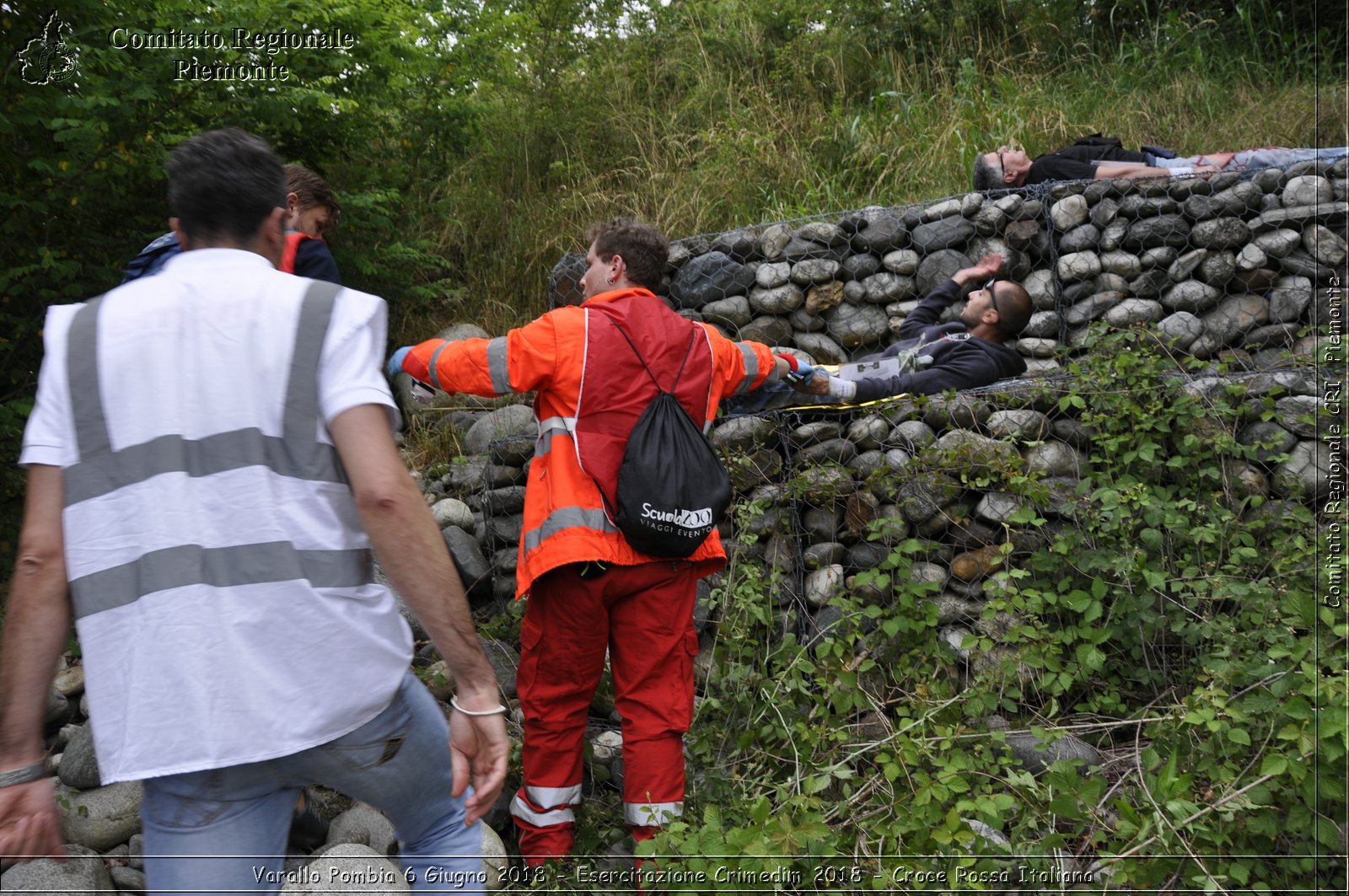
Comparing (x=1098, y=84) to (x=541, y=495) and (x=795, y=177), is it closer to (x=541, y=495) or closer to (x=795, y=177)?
(x=795, y=177)

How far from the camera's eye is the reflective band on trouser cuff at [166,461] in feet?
5.96

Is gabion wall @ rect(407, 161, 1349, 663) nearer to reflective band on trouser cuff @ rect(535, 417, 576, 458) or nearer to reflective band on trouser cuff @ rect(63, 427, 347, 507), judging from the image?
reflective band on trouser cuff @ rect(535, 417, 576, 458)

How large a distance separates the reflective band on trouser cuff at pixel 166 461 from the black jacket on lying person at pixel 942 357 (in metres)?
3.25

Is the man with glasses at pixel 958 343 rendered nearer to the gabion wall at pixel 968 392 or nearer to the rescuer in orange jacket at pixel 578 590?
the gabion wall at pixel 968 392

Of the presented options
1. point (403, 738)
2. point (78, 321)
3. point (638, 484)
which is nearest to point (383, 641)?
point (403, 738)

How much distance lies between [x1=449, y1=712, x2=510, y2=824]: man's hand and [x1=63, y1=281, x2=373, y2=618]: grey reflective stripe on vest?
0.40 metres

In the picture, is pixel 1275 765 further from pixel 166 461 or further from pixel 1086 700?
pixel 166 461

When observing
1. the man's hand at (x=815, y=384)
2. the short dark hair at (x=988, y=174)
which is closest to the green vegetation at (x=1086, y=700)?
the man's hand at (x=815, y=384)

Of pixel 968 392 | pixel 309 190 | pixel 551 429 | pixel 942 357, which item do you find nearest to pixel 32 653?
pixel 551 429

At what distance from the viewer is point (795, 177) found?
7.44 meters

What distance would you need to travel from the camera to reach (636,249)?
362cm

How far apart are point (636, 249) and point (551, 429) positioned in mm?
770

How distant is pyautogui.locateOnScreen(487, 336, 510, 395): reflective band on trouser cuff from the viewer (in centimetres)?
325

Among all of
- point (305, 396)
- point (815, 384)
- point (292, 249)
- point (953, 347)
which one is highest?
point (292, 249)
